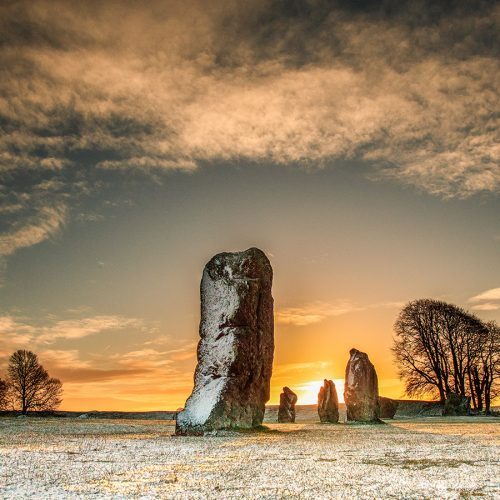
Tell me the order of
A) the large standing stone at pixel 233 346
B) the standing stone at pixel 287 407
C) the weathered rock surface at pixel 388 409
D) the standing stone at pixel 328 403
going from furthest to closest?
the weathered rock surface at pixel 388 409
the standing stone at pixel 287 407
the standing stone at pixel 328 403
the large standing stone at pixel 233 346

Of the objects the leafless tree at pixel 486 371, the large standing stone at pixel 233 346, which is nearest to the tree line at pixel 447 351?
the leafless tree at pixel 486 371

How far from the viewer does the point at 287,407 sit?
25156 millimetres

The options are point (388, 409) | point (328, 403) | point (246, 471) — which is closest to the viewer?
point (246, 471)

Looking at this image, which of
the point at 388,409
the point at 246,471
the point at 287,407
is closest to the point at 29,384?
the point at 287,407

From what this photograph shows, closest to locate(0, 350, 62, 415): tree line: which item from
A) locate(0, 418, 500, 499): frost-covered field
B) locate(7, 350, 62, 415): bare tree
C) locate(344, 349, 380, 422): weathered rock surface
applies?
locate(7, 350, 62, 415): bare tree

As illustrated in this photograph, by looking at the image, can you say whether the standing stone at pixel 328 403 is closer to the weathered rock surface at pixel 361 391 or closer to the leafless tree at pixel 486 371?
the weathered rock surface at pixel 361 391

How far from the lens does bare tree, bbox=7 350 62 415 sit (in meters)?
35.1

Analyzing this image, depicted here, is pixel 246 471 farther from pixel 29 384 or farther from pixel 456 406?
pixel 29 384

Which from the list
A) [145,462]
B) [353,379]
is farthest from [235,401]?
[353,379]

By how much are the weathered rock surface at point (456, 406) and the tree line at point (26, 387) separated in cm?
2464

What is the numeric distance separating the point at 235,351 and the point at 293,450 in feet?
17.0

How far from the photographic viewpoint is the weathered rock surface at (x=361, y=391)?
21.8 m

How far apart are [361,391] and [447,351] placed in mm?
15663

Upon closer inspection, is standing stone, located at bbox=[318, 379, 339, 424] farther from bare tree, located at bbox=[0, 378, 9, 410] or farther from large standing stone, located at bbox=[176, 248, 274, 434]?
bare tree, located at bbox=[0, 378, 9, 410]
